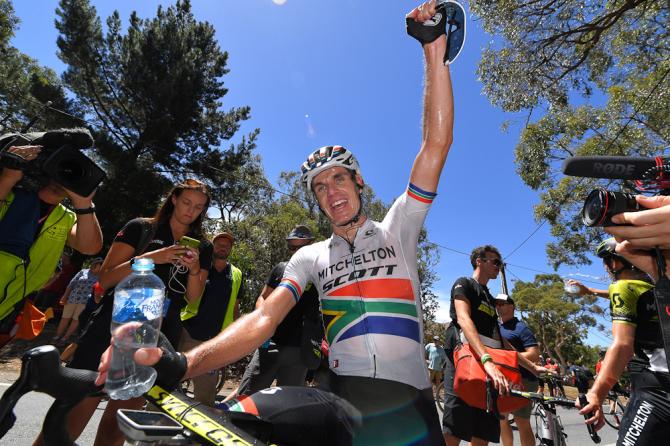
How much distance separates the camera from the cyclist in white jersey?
1789mm

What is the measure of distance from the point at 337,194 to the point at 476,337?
80.5 inches

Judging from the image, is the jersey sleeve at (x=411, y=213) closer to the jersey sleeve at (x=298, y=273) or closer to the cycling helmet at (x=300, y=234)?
the jersey sleeve at (x=298, y=273)

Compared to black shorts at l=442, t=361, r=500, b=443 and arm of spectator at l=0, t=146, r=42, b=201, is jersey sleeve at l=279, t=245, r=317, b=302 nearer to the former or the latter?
arm of spectator at l=0, t=146, r=42, b=201

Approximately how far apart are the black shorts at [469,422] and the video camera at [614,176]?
2650 millimetres

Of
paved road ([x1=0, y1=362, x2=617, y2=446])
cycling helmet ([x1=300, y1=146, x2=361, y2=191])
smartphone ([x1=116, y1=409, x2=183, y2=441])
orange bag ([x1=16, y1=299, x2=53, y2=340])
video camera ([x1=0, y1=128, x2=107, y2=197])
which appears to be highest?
cycling helmet ([x1=300, y1=146, x2=361, y2=191])

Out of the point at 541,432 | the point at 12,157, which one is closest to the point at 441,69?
the point at 12,157

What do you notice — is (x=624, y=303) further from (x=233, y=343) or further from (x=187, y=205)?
(x=187, y=205)

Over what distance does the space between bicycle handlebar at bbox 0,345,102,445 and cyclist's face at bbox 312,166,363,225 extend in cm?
169

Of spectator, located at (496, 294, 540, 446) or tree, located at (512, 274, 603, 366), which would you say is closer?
spectator, located at (496, 294, 540, 446)

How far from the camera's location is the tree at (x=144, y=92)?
1961 cm

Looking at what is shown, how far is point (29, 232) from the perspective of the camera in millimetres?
2516

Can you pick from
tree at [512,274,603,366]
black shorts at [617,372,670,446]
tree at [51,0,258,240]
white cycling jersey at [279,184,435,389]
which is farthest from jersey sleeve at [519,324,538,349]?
tree at [512,274,603,366]

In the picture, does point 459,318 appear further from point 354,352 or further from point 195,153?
point 195,153

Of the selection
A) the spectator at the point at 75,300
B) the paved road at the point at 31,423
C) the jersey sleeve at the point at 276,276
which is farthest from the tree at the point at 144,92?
the jersey sleeve at the point at 276,276
